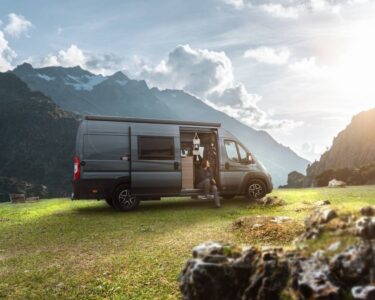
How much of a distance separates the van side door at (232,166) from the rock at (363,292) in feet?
44.8

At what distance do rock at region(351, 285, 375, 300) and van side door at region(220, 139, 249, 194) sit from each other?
1366cm

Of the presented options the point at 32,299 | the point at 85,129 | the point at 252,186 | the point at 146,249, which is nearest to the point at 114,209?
the point at 85,129

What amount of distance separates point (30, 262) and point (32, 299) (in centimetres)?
240

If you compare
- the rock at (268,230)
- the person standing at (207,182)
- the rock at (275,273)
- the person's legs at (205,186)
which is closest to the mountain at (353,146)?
the person standing at (207,182)

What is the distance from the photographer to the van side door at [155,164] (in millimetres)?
16031

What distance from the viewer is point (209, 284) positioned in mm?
4461

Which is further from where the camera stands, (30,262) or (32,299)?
(30,262)

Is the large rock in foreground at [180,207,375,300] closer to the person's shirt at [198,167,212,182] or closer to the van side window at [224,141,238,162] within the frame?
the person's shirt at [198,167,212,182]

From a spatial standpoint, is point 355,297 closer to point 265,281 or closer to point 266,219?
point 265,281

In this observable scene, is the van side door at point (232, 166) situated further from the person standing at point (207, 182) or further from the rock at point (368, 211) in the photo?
the rock at point (368, 211)

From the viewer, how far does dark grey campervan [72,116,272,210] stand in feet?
50.6

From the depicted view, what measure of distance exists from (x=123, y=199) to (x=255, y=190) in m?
5.88

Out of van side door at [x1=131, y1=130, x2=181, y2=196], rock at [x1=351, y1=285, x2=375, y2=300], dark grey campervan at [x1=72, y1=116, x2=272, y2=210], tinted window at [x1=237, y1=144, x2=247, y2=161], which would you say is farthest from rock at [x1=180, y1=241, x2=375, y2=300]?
tinted window at [x1=237, y1=144, x2=247, y2=161]

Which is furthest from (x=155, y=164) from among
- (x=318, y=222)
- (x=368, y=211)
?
(x=368, y=211)
